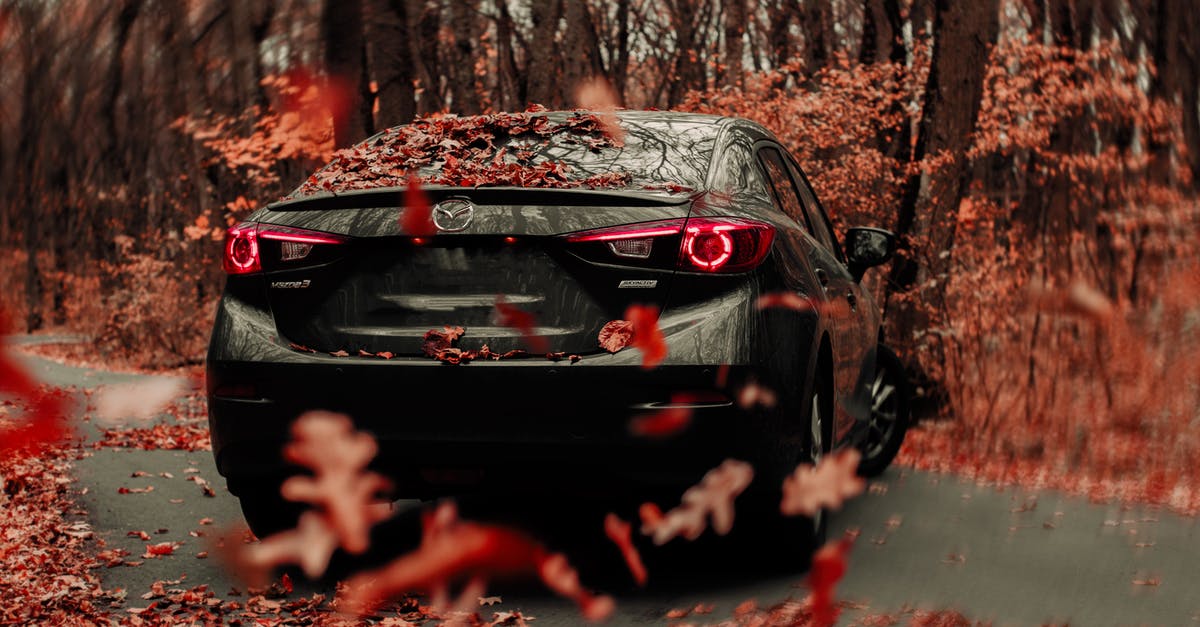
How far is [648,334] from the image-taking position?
4227 millimetres

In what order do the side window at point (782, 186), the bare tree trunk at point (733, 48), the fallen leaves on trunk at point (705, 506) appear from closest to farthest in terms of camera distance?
the fallen leaves on trunk at point (705, 506) → the side window at point (782, 186) → the bare tree trunk at point (733, 48)

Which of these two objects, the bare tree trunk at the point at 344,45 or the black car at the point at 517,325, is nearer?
the bare tree trunk at the point at 344,45

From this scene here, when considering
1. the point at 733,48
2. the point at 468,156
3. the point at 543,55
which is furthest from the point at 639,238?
the point at 733,48

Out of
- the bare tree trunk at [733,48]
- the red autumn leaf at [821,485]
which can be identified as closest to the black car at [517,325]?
the red autumn leaf at [821,485]

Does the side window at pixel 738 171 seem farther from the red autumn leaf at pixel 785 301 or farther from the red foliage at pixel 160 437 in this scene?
the red foliage at pixel 160 437

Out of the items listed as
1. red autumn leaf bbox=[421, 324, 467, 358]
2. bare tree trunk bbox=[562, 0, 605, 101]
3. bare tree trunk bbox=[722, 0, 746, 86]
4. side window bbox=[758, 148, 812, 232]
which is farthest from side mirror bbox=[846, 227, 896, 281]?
bare tree trunk bbox=[722, 0, 746, 86]

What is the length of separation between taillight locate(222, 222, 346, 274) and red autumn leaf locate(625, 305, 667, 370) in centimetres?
101

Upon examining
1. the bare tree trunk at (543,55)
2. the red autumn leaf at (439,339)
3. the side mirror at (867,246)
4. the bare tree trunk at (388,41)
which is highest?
the bare tree trunk at (543,55)

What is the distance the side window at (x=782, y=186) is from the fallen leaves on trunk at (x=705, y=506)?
1.27m

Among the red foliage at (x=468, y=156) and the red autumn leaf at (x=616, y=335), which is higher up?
the red foliage at (x=468, y=156)

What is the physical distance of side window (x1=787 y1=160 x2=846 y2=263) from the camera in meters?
6.09

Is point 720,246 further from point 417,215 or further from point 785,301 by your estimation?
point 417,215

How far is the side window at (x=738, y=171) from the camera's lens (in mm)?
4728

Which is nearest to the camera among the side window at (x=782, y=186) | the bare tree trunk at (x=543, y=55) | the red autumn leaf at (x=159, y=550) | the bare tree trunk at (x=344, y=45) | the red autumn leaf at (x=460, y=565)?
the bare tree trunk at (x=344, y=45)
